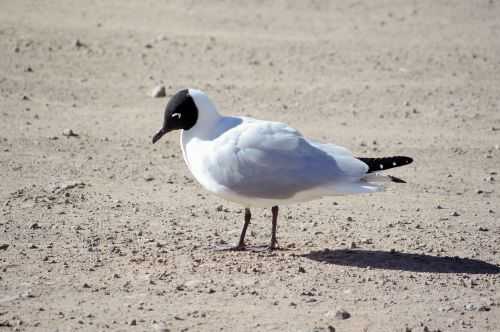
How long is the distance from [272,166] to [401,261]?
1.08 metres

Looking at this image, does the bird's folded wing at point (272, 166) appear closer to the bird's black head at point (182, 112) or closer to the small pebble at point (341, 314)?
the bird's black head at point (182, 112)

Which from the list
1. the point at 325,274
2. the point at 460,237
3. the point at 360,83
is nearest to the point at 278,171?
the point at 325,274

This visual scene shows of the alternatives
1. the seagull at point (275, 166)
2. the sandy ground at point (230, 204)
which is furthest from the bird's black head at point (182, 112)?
the sandy ground at point (230, 204)

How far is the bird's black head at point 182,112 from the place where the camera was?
637cm

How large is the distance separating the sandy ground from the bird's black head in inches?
32.1

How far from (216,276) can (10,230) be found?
64.6 inches

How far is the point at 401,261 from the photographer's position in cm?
632

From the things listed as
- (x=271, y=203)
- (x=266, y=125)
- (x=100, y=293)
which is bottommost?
(x=100, y=293)

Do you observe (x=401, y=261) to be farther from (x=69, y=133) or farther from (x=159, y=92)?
(x=159, y=92)

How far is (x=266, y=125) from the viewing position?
6238 millimetres

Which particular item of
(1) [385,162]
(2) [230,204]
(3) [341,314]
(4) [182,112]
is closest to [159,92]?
(2) [230,204]

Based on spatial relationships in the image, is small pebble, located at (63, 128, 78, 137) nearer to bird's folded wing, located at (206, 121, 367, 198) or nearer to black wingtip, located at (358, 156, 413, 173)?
bird's folded wing, located at (206, 121, 367, 198)

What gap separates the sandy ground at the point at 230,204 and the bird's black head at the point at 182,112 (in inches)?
32.1

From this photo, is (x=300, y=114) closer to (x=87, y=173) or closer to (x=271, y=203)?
(x=87, y=173)
